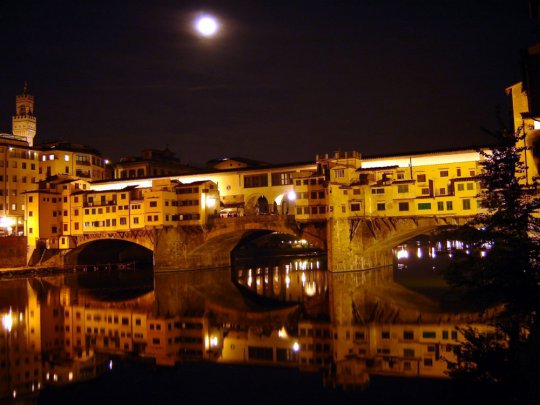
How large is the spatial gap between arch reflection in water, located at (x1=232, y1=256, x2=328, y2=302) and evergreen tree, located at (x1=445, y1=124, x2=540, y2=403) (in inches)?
728

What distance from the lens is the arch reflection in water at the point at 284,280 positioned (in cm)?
3769

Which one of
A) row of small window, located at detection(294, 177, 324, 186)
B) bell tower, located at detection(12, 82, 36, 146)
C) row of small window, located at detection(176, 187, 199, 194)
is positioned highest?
bell tower, located at detection(12, 82, 36, 146)

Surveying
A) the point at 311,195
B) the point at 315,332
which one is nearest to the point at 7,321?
the point at 315,332

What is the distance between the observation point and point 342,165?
149ft

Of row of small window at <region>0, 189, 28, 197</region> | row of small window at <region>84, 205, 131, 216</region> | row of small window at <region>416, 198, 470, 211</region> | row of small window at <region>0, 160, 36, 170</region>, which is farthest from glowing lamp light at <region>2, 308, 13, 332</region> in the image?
row of small window at <region>0, 160, 36, 170</region>

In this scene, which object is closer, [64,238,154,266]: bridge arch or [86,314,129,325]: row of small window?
[86,314,129,325]: row of small window

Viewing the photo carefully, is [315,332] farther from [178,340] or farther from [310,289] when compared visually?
[310,289]

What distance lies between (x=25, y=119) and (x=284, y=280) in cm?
5357

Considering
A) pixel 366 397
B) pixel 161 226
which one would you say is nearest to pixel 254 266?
pixel 161 226

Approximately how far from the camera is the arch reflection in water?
3769cm

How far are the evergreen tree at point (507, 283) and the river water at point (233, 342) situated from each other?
4.63 feet

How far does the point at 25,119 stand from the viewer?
3046 inches

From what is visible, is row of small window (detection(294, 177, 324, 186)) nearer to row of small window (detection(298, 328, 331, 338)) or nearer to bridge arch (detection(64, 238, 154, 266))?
row of small window (detection(298, 328, 331, 338))

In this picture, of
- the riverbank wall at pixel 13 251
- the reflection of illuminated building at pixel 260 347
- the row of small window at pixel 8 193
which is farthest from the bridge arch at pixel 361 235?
the row of small window at pixel 8 193
